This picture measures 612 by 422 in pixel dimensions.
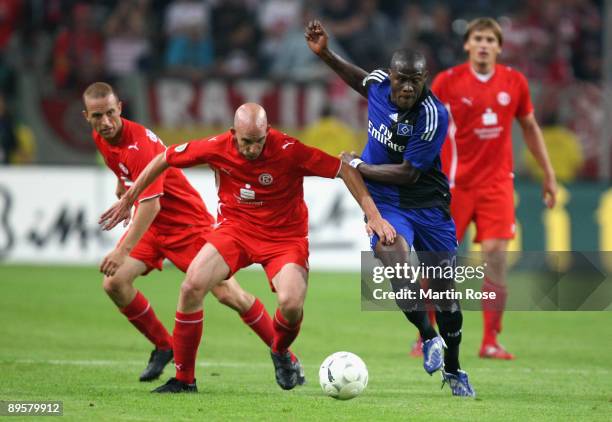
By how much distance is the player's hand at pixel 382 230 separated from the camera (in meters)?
7.53

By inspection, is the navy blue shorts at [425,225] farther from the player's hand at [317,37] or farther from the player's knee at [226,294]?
the player's knee at [226,294]

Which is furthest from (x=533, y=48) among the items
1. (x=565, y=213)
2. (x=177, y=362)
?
(x=177, y=362)

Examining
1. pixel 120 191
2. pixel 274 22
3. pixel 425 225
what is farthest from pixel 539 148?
pixel 274 22

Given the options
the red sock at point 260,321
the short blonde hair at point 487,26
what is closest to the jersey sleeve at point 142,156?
the red sock at point 260,321

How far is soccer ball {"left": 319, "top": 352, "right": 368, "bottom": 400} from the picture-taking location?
730cm

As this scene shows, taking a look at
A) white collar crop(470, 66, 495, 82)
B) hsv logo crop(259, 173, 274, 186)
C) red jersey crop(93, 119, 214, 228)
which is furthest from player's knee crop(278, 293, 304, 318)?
white collar crop(470, 66, 495, 82)

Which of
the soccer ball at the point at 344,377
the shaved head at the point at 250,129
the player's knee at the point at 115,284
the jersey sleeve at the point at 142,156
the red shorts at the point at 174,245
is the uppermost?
the shaved head at the point at 250,129

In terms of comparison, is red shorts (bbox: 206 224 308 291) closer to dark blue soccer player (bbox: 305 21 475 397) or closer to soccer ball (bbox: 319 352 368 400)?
A: dark blue soccer player (bbox: 305 21 475 397)

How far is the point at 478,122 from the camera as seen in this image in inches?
401

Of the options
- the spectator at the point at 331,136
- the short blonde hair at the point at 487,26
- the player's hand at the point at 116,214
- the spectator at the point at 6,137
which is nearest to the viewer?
the player's hand at the point at 116,214

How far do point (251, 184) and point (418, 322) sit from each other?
1.40 m

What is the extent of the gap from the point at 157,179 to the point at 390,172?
62.1 inches

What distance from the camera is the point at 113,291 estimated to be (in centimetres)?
856

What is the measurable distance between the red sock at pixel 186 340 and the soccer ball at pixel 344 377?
34.6 inches
